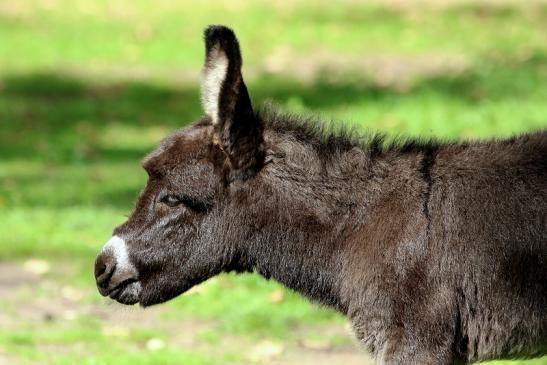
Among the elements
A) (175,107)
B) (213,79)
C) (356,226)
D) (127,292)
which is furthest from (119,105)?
(356,226)

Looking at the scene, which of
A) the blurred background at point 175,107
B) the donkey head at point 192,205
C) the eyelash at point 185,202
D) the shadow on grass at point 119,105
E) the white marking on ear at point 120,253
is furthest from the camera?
the shadow on grass at point 119,105

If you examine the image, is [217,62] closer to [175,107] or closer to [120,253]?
[120,253]

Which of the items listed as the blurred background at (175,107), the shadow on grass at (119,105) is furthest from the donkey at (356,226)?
the shadow on grass at (119,105)

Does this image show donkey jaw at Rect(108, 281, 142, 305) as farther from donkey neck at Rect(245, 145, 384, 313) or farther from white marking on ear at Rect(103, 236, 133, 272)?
donkey neck at Rect(245, 145, 384, 313)

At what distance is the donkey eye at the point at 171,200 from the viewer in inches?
245

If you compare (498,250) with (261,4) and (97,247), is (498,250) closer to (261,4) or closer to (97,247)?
(97,247)

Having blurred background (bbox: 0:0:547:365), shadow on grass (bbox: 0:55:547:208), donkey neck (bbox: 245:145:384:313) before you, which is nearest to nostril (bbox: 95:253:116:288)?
donkey neck (bbox: 245:145:384:313)

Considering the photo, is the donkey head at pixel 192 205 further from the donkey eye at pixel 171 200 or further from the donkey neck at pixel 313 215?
the donkey neck at pixel 313 215

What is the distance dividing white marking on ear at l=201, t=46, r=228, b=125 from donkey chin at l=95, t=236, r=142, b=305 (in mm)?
793

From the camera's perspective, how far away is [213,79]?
6055 mm

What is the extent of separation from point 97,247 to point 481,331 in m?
5.34

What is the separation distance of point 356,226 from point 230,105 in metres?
0.82

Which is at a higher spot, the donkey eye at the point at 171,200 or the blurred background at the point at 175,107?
the donkey eye at the point at 171,200

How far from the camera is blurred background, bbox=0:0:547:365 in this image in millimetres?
8859
